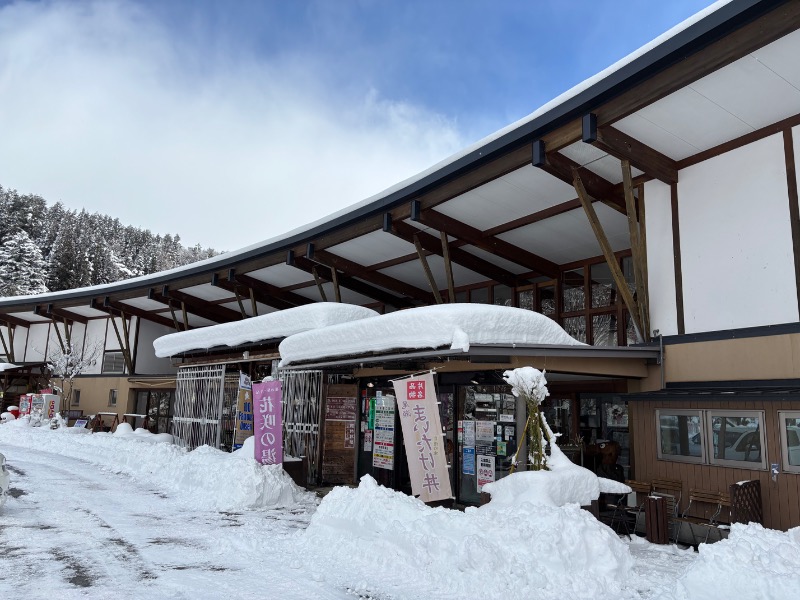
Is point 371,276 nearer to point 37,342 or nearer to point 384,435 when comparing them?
point 384,435

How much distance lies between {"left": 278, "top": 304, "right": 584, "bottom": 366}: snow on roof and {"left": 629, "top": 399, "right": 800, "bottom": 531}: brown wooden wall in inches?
79.5

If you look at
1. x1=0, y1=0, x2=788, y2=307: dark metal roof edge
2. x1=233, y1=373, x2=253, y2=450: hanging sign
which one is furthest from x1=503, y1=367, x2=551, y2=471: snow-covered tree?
x1=233, y1=373, x2=253, y2=450: hanging sign

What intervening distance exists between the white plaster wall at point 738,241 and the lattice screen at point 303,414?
753 cm

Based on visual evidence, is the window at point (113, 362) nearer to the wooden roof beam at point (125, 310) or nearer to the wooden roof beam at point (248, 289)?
the wooden roof beam at point (125, 310)

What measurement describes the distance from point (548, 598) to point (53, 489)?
9622mm

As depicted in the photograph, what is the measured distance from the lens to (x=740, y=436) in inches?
328

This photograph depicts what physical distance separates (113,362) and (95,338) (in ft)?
5.83

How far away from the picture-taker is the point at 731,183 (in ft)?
29.5

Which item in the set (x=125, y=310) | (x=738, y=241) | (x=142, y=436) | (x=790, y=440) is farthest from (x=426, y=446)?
(x=125, y=310)

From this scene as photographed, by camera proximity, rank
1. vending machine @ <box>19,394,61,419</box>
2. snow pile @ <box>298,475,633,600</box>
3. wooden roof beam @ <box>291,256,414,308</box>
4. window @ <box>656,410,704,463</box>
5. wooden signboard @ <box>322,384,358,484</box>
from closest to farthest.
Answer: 1. snow pile @ <box>298,475,633,600</box>
2. window @ <box>656,410,704,463</box>
3. wooden signboard @ <box>322,384,358,484</box>
4. wooden roof beam @ <box>291,256,414,308</box>
5. vending machine @ <box>19,394,61,419</box>

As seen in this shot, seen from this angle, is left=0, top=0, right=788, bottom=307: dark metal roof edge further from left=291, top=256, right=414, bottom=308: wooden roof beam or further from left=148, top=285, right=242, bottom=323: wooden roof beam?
left=148, top=285, right=242, bottom=323: wooden roof beam

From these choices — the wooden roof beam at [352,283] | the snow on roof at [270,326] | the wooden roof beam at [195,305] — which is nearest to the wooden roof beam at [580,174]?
the snow on roof at [270,326]

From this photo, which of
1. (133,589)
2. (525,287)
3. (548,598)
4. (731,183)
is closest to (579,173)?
(731,183)

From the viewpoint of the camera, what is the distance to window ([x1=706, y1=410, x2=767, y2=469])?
8102 mm
